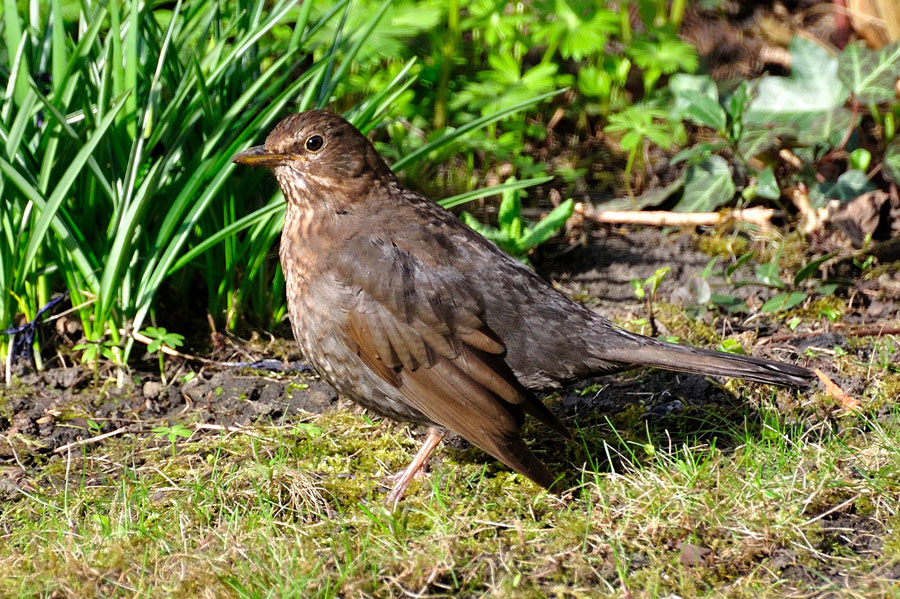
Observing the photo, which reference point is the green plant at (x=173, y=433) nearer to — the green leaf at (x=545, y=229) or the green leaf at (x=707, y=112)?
the green leaf at (x=545, y=229)

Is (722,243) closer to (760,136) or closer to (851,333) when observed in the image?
(760,136)

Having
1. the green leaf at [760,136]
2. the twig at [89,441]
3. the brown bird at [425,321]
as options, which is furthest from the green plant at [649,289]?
the twig at [89,441]

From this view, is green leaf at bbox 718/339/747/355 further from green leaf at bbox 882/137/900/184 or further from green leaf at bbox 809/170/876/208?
green leaf at bbox 882/137/900/184

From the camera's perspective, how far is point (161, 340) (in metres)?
4.20

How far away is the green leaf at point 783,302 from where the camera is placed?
4605 millimetres

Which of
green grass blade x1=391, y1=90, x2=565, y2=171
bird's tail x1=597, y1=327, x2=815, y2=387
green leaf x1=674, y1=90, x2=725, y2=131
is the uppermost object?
green grass blade x1=391, y1=90, x2=565, y2=171

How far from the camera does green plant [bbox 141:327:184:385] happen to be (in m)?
4.18

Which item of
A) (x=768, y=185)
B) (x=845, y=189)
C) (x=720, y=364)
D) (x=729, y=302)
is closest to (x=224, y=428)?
(x=720, y=364)

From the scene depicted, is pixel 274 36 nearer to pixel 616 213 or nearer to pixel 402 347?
pixel 616 213

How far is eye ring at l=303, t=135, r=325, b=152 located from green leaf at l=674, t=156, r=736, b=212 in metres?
2.21

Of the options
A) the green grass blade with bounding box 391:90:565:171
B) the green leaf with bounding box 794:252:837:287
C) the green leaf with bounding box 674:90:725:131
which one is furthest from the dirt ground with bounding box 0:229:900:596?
the green grass blade with bounding box 391:90:565:171

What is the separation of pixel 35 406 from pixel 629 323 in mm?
2558

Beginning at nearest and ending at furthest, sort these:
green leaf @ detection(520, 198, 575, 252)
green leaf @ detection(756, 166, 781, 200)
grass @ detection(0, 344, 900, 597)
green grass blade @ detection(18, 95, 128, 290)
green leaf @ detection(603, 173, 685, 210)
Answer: grass @ detection(0, 344, 900, 597) < green grass blade @ detection(18, 95, 128, 290) < green leaf @ detection(520, 198, 575, 252) < green leaf @ detection(756, 166, 781, 200) < green leaf @ detection(603, 173, 685, 210)

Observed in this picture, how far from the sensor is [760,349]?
4398 mm
